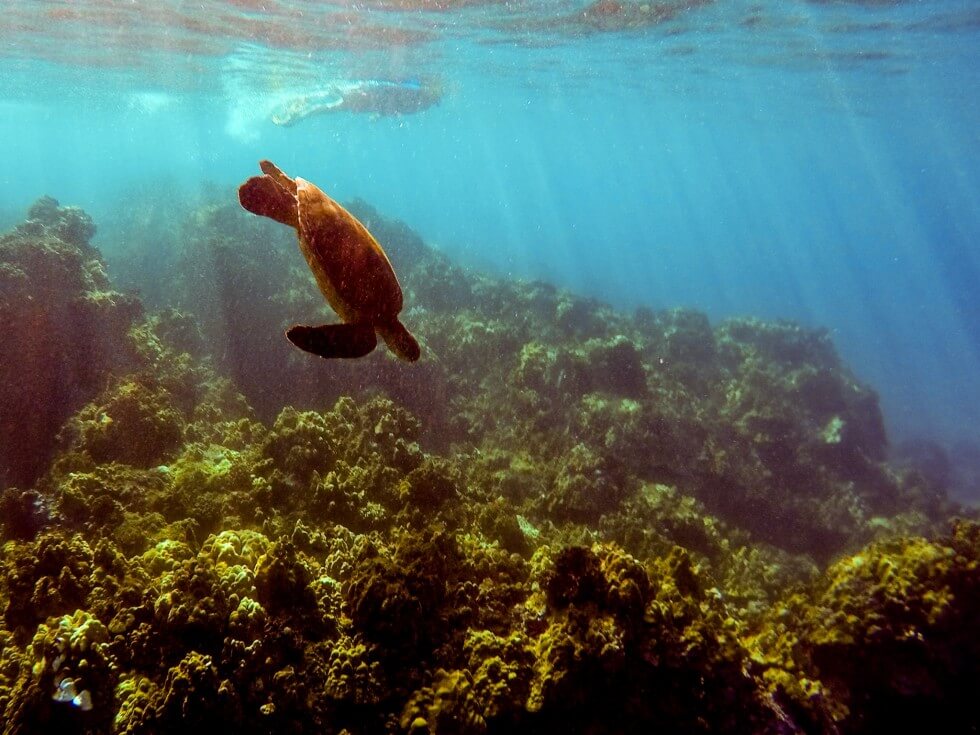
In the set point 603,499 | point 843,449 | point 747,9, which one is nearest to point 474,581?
point 603,499

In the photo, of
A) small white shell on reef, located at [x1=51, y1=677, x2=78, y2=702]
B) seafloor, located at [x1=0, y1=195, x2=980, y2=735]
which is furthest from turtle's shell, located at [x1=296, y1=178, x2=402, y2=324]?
small white shell on reef, located at [x1=51, y1=677, x2=78, y2=702]

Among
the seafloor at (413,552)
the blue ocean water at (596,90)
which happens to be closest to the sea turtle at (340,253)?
the seafloor at (413,552)

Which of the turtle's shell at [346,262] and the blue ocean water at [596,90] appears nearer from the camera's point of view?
the turtle's shell at [346,262]

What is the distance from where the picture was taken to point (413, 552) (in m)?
4.03

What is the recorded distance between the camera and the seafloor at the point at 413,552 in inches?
131

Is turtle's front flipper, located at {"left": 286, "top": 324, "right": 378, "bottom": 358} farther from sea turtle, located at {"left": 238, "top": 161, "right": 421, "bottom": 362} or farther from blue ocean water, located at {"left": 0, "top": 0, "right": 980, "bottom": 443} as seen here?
blue ocean water, located at {"left": 0, "top": 0, "right": 980, "bottom": 443}

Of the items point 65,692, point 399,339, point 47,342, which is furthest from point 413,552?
point 47,342

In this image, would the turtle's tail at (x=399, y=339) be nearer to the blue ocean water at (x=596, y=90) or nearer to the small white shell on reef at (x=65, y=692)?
the small white shell on reef at (x=65, y=692)

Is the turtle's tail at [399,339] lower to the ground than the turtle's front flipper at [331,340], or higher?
lower

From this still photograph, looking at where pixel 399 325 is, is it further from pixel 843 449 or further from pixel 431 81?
pixel 431 81

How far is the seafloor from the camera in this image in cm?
332

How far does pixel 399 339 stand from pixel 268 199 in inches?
55.1

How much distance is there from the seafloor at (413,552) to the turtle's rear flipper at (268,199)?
2.66 metres

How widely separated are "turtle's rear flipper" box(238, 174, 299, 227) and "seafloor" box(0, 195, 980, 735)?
2657 millimetres
